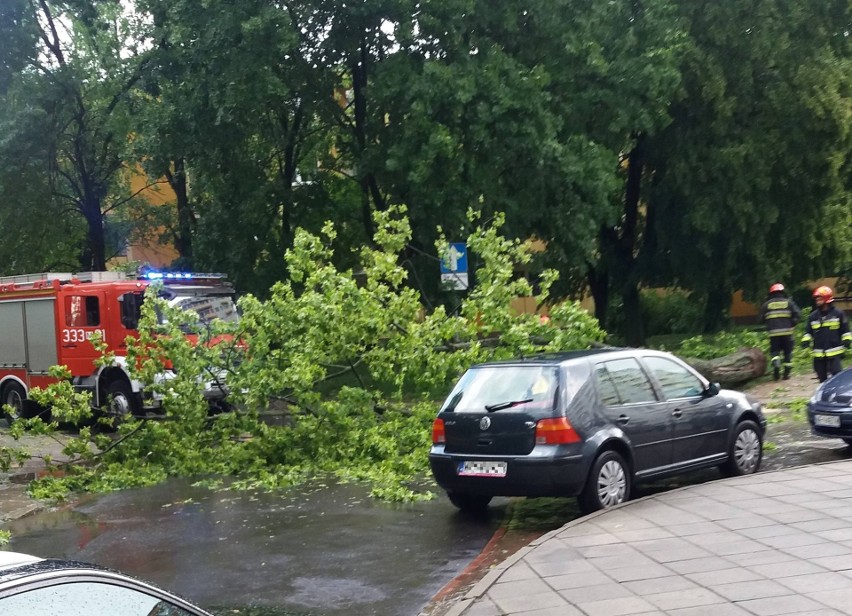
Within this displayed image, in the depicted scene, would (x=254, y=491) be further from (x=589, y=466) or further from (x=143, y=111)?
(x=143, y=111)

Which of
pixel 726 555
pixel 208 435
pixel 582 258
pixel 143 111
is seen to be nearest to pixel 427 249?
pixel 582 258

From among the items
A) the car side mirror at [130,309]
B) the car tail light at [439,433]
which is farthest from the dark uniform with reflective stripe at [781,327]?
the car side mirror at [130,309]

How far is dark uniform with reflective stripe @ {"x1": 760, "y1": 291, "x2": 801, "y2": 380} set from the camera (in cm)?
1831

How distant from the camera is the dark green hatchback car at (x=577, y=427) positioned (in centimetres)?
892

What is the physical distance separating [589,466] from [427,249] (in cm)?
1351

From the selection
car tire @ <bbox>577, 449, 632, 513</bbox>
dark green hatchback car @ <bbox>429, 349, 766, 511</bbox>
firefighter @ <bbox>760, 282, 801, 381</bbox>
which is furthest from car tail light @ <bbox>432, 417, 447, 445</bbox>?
firefighter @ <bbox>760, 282, 801, 381</bbox>

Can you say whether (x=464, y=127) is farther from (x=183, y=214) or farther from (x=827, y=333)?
(x=183, y=214)

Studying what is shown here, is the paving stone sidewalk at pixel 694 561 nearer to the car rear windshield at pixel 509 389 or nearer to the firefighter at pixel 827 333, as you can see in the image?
the car rear windshield at pixel 509 389

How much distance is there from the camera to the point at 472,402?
376 inches

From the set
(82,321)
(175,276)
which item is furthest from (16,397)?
(175,276)

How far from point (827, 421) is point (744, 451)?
144 centimetres

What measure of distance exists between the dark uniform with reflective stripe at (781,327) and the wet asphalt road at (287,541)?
5675 millimetres

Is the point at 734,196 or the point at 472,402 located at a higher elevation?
Result: the point at 734,196

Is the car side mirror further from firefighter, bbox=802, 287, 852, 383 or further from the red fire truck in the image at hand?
firefighter, bbox=802, 287, 852, 383
